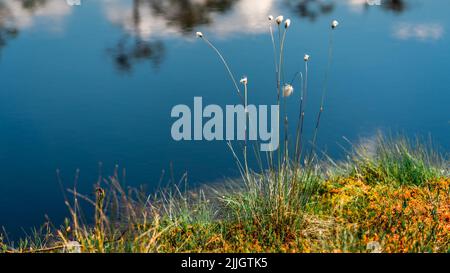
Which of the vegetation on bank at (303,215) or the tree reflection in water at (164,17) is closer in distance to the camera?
the vegetation on bank at (303,215)

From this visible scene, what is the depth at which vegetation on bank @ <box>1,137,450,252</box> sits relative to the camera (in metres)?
3.92

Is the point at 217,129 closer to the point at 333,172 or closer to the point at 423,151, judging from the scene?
the point at 333,172

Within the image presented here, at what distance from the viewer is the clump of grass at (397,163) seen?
542 cm

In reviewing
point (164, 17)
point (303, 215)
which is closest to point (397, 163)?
point (303, 215)

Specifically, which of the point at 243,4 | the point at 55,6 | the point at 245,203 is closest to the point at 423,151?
the point at 245,203

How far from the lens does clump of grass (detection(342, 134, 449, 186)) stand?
17.8ft

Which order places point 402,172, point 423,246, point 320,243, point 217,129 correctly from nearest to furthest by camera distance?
point 423,246 < point 320,243 < point 402,172 < point 217,129

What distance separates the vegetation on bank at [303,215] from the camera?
392 cm

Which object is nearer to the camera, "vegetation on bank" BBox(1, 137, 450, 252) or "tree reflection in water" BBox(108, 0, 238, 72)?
"vegetation on bank" BBox(1, 137, 450, 252)

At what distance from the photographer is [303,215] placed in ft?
14.6

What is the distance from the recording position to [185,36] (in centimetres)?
957

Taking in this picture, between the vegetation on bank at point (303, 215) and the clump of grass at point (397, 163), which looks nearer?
the vegetation on bank at point (303, 215)

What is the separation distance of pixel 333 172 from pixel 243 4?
642 cm
